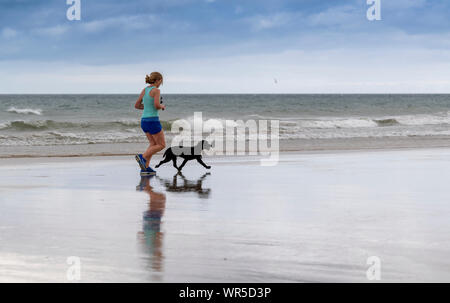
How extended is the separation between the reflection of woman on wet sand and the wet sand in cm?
1

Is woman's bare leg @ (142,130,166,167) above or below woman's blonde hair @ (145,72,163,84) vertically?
below

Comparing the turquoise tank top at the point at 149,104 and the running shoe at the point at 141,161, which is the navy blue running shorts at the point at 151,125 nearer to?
the turquoise tank top at the point at 149,104

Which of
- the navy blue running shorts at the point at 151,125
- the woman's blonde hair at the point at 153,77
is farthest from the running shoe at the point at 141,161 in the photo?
the woman's blonde hair at the point at 153,77

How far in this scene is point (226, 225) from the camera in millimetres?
6457

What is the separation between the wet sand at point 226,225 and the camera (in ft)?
15.6

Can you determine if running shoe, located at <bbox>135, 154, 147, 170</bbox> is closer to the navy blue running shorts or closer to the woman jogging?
the woman jogging

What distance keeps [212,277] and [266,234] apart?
1535mm

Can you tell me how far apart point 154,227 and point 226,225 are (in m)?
0.74

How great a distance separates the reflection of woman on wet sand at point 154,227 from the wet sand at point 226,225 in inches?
0.5

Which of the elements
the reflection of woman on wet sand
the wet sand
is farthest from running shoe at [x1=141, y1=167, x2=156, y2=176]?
the reflection of woman on wet sand

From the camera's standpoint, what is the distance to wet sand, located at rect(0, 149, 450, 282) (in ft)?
15.6

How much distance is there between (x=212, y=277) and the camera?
4.57 metres

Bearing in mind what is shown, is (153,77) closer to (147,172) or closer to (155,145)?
(155,145)
